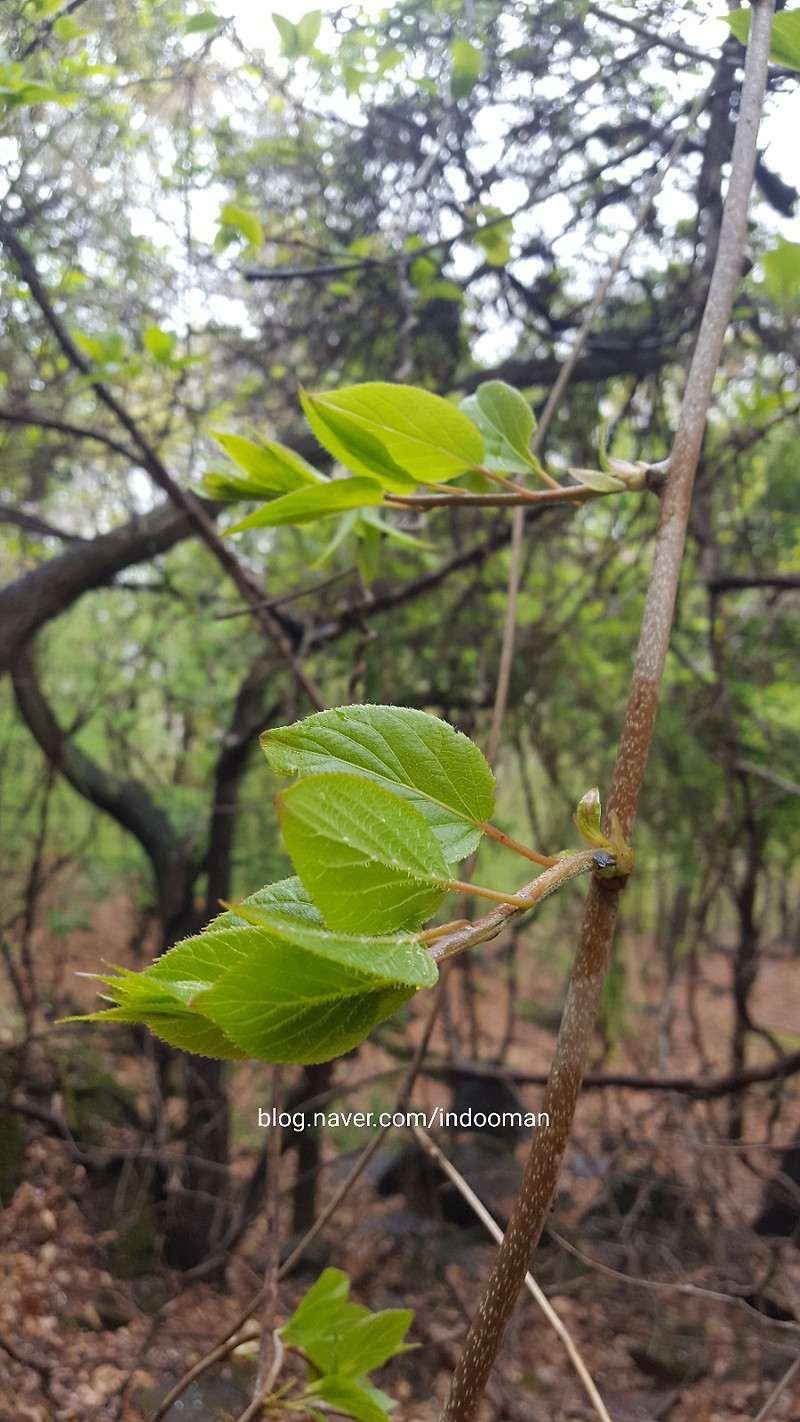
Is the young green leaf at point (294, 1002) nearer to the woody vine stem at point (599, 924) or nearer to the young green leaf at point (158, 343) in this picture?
the woody vine stem at point (599, 924)

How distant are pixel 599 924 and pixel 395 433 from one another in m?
0.21

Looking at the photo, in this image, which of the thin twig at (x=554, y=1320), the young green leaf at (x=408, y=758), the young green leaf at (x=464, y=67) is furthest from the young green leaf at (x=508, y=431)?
A: the young green leaf at (x=464, y=67)

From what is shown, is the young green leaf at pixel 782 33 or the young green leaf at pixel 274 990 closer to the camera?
the young green leaf at pixel 274 990

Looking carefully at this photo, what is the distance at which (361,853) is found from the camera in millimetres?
183

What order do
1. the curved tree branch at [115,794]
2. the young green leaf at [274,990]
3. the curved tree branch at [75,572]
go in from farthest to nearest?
the curved tree branch at [115,794] → the curved tree branch at [75,572] → the young green leaf at [274,990]

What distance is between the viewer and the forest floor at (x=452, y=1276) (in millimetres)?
1367

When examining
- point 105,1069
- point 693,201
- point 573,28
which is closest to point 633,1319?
point 105,1069

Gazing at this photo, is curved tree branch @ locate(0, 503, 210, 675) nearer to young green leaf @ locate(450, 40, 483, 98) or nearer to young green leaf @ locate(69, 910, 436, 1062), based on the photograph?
young green leaf @ locate(450, 40, 483, 98)

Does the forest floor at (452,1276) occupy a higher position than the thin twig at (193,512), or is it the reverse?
the thin twig at (193,512)

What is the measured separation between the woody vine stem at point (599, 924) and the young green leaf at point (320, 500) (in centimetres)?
12

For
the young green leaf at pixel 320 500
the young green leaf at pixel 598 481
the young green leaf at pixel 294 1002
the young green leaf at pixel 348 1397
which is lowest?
the young green leaf at pixel 348 1397

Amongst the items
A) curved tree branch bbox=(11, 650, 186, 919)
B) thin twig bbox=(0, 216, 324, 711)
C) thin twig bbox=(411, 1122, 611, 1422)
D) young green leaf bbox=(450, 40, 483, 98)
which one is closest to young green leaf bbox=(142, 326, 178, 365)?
thin twig bbox=(0, 216, 324, 711)

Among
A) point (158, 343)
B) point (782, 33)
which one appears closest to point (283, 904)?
point (782, 33)

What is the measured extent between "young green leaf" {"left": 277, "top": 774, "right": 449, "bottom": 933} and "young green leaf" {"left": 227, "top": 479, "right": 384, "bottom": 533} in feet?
0.61
